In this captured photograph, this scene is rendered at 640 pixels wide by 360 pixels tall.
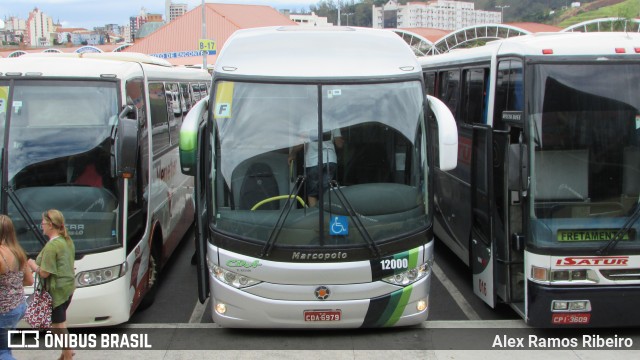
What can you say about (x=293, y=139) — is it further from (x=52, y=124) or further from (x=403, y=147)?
(x=52, y=124)

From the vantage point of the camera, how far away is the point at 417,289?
662 centimetres

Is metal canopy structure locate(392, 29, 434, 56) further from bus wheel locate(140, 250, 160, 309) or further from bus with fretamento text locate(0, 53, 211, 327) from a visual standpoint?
bus with fretamento text locate(0, 53, 211, 327)

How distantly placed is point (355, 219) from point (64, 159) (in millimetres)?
3052

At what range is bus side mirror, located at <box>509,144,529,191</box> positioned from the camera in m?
6.47

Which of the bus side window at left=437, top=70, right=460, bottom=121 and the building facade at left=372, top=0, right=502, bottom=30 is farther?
the building facade at left=372, top=0, right=502, bottom=30

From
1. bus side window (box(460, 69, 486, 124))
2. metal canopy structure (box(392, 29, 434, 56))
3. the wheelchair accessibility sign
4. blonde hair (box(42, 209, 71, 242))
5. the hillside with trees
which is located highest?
the hillside with trees

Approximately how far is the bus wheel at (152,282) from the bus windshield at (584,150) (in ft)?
15.0

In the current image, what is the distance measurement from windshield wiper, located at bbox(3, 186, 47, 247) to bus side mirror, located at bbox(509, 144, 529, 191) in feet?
15.6

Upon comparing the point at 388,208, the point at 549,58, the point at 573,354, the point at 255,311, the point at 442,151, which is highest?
the point at 549,58

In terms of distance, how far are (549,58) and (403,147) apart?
5.58 feet

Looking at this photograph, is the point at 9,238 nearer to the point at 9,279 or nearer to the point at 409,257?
the point at 9,279

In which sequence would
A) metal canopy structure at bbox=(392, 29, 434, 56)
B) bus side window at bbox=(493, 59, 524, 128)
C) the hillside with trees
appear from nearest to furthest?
bus side window at bbox=(493, 59, 524, 128), metal canopy structure at bbox=(392, 29, 434, 56), the hillside with trees

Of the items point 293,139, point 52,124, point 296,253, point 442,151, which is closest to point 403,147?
point 442,151

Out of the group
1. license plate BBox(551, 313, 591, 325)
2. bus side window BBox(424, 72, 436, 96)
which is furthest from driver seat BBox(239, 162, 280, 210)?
bus side window BBox(424, 72, 436, 96)
